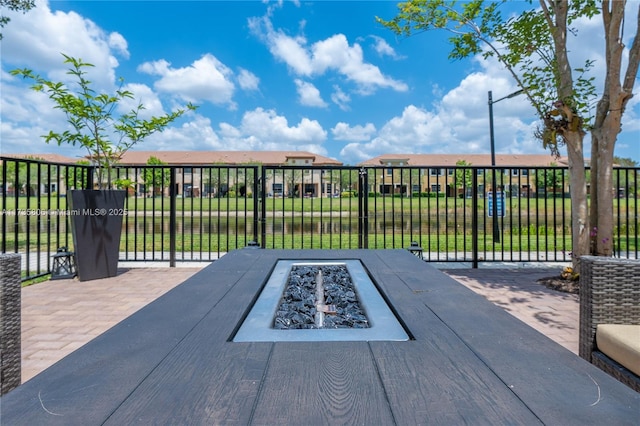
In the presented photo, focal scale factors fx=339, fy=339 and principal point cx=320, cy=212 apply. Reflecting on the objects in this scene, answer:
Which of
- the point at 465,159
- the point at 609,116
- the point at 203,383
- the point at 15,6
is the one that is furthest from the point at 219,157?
the point at 203,383

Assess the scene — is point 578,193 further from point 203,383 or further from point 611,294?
point 203,383

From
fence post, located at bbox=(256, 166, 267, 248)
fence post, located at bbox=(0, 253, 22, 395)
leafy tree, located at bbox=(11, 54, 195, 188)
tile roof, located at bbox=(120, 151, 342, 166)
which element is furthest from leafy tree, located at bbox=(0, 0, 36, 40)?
tile roof, located at bbox=(120, 151, 342, 166)

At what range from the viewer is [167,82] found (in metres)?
21.5

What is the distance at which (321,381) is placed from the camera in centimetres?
69

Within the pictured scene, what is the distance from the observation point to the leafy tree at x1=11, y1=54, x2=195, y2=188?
3.57 metres

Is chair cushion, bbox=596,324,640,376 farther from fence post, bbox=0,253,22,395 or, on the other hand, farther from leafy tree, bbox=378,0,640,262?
leafy tree, bbox=378,0,640,262

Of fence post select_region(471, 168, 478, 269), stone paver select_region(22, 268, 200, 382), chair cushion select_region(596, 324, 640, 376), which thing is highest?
fence post select_region(471, 168, 478, 269)

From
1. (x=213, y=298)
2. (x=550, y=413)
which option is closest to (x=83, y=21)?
(x=213, y=298)

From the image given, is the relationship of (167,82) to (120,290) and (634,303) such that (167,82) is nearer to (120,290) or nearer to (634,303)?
(120,290)

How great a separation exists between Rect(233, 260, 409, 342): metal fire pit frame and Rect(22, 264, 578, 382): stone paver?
153 centimetres

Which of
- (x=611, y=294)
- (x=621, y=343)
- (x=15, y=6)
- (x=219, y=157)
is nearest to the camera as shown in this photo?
(x=621, y=343)

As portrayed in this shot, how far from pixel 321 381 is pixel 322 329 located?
0.35 metres

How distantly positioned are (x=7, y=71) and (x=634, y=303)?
511 centimetres

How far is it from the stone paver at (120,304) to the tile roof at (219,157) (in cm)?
4855
